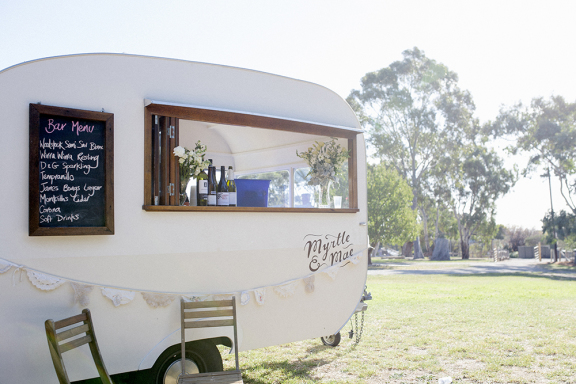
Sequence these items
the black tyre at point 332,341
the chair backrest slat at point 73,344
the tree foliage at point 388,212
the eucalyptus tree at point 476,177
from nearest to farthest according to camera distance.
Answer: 1. the chair backrest slat at point 73,344
2. the black tyre at point 332,341
3. the tree foliage at point 388,212
4. the eucalyptus tree at point 476,177

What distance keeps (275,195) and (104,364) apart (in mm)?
2318

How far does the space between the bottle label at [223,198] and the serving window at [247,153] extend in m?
→ 0.21

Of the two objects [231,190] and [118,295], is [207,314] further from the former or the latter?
[231,190]

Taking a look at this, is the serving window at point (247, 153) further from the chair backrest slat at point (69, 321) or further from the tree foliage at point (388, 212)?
the tree foliage at point (388, 212)

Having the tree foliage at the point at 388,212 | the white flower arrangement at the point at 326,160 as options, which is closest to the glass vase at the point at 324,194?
the white flower arrangement at the point at 326,160

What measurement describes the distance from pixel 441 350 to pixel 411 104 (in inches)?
1001

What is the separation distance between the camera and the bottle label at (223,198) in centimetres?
396

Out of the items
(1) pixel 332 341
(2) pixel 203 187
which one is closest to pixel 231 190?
(2) pixel 203 187

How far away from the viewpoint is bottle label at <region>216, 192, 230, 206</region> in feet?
13.0

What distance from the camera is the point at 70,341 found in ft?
9.87

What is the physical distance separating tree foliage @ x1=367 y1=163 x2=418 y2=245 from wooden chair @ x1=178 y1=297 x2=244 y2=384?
20455 mm

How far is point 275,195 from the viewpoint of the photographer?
15.9ft

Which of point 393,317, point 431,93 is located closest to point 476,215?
point 431,93

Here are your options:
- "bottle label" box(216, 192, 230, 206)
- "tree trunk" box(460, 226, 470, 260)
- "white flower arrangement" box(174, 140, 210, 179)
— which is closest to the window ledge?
"bottle label" box(216, 192, 230, 206)
